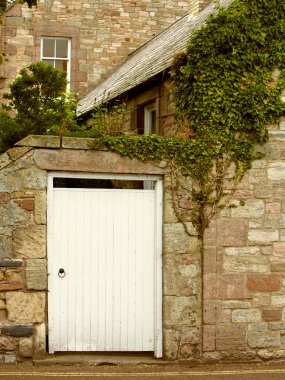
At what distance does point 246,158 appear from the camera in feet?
30.9

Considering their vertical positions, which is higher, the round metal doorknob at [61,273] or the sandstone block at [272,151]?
the sandstone block at [272,151]

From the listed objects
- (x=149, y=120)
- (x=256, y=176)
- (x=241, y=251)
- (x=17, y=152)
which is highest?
(x=149, y=120)

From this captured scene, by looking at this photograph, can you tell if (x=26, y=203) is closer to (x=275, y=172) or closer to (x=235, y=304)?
(x=235, y=304)

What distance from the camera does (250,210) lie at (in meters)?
9.42

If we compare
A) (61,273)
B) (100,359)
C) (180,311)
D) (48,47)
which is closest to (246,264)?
(180,311)

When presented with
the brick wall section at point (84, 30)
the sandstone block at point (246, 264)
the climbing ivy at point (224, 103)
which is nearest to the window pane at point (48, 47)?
the brick wall section at point (84, 30)

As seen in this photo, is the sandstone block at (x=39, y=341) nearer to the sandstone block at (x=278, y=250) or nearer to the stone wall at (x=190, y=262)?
the stone wall at (x=190, y=262)

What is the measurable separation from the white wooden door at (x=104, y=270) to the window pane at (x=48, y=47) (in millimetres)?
11719

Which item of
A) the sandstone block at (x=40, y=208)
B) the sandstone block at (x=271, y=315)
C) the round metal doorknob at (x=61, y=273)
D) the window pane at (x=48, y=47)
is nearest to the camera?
the sandstone block at (x=40, y=208)

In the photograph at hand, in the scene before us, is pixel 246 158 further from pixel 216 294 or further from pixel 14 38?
pixel 14 38

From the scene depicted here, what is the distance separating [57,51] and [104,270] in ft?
39.9

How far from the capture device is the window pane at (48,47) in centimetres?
1998

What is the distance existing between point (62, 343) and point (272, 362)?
280cm

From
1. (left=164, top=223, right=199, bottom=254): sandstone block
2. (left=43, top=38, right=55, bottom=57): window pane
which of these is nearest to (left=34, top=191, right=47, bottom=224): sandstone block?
(left=164, top=223, right=199, bottom=254): sandstone block
